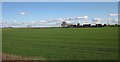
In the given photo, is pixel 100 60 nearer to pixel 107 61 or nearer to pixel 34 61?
pixel 107 61

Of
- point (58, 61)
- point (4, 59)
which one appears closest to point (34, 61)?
point (4, 59)

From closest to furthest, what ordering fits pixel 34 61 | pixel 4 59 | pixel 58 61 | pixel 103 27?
pixel 34 61, pixel 4 59, pixel 58 61, pixel 103 27

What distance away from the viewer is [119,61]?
19125 mm

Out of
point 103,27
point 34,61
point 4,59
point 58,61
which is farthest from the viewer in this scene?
point 103,27

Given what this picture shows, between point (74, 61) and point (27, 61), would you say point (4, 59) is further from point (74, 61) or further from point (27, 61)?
point (74, 61)

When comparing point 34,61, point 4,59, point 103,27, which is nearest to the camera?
point 34,61

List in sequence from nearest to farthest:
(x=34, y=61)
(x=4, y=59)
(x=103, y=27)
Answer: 1. (x=34, y=61)
2. (x=4, y=59)
3. (x=103, y=27)

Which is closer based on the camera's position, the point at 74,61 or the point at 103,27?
the point at 74,61

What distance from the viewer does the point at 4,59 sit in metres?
16.9

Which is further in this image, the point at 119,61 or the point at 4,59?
the point at 119,61

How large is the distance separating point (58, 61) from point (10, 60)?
370cm

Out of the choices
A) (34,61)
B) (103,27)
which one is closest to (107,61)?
(34,61)

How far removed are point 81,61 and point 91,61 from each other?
659 millimetres

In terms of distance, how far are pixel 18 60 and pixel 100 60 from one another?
631 cm
